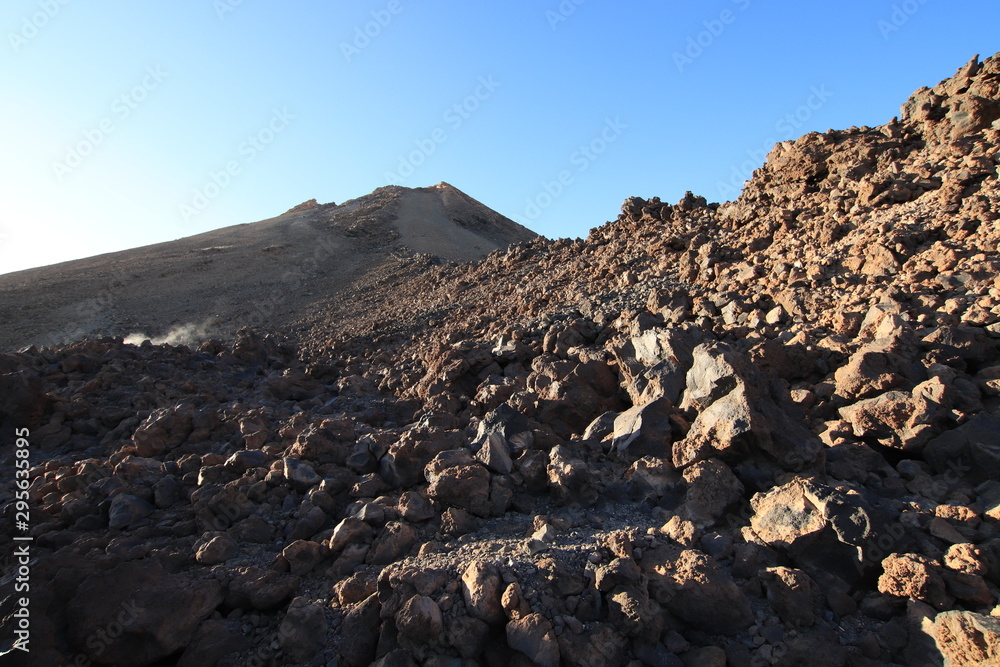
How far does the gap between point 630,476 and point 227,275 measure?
20521 millimetres

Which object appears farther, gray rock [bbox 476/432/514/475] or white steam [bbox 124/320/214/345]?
white steam [bbox 124/320/214/345]

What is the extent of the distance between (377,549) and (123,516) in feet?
7.60

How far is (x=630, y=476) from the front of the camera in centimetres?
436

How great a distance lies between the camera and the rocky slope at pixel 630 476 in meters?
2.95

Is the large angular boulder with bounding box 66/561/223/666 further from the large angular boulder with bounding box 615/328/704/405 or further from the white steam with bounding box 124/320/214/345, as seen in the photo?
the white steam with bounding box 124/320/214/345

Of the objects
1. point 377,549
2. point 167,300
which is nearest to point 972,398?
point 377,549

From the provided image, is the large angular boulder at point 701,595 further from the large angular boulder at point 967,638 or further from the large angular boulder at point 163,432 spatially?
the large angular boulder at point 163,432

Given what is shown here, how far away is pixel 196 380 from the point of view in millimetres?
8750

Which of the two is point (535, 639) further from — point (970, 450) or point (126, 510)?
point (126, 510)

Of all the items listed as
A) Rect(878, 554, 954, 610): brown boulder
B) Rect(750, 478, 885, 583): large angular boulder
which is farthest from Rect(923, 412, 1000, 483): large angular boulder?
Rect(878, 554, 954, 610): brown boulder

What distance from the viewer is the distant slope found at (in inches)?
636

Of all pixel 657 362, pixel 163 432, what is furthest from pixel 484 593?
pixel 163 432

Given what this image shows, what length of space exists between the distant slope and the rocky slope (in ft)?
28.5

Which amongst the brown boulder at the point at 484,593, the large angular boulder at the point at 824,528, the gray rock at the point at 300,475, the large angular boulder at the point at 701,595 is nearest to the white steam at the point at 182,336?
the gray rock at the point at 300,475
